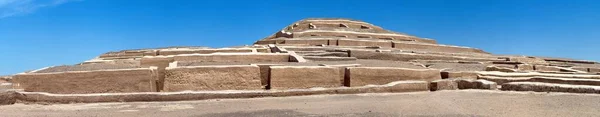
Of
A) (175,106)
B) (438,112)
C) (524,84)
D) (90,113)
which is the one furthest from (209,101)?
(524,84)

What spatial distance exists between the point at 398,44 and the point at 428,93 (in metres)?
13.8

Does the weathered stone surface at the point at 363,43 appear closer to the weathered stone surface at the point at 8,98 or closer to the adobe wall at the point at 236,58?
the adobe wall at the point at 236,58

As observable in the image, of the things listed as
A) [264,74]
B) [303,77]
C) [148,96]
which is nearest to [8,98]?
[148,96]

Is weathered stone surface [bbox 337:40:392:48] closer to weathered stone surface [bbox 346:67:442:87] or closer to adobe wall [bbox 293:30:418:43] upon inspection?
adobe wall [bbox 293:30:418:43]

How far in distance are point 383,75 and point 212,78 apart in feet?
10.4

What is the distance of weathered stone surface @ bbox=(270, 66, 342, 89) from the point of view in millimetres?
9617

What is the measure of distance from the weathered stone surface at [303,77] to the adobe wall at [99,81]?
2.08 m

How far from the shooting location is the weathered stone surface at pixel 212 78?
9.38 m

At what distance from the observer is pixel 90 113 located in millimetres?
6930

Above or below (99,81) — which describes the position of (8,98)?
below

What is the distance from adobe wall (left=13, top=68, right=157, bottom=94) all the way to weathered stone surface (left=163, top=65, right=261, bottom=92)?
0.36 meters

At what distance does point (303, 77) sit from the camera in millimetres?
9789

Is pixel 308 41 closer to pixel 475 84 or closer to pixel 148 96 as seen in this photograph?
pixel 475 84

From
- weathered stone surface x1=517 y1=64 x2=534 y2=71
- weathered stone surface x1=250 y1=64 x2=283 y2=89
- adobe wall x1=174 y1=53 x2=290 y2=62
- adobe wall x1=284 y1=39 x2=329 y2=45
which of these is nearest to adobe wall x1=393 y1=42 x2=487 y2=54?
adobe wall x1=284 y1=39 x2=329 y2=45
